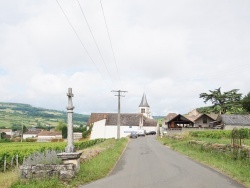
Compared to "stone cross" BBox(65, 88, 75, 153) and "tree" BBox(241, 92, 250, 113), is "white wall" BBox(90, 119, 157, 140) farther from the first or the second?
"stone cross" BBox(65, 88, 75, 153)

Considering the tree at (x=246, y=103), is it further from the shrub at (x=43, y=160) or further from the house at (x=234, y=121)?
the shrub at (x=43, y=160)

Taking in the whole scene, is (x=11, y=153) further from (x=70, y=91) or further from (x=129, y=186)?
(x=129, y=186)

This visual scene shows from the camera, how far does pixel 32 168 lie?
1217 centimetres

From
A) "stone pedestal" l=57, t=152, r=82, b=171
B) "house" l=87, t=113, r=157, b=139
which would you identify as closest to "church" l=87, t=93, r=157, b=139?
"house" l=87, t=113, r=157, b=139

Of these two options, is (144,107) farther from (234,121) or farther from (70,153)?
(70,153)

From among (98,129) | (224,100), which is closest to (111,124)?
(98,129)

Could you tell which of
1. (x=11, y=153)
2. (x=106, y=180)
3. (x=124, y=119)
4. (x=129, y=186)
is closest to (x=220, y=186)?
(x=129, y=186)

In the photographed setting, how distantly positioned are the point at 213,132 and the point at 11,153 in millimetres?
32144

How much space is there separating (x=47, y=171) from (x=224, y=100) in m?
94.3

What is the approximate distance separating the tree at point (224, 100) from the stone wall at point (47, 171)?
89.2 m

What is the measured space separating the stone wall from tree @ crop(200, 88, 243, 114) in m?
89.2

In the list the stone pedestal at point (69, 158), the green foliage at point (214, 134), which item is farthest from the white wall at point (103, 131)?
the stone pedestal at point (69, 158)

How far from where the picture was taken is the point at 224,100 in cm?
10012

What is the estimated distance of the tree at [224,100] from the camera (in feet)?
318
